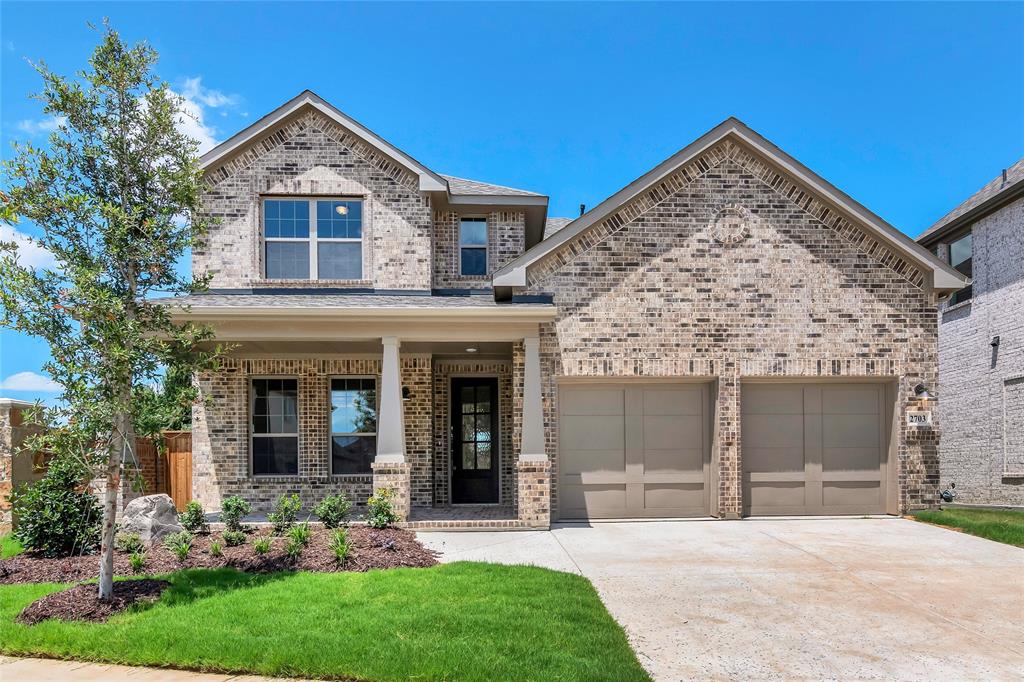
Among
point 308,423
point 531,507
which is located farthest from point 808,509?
point 308,423

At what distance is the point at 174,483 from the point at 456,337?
6319 millimetres

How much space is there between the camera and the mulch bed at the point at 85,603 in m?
5.88

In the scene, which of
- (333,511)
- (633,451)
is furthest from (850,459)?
(333,511)

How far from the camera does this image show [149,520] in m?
8.85

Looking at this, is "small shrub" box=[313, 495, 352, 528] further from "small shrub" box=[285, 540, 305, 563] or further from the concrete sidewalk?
the concrete sidewalk

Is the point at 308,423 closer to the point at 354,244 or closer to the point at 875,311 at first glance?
the point at 354,244

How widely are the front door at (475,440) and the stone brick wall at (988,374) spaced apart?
37.1 feet

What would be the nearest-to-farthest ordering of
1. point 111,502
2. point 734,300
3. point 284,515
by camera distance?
point 111,502, point 284,515, point 734,300

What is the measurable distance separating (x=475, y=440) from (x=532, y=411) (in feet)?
10.5

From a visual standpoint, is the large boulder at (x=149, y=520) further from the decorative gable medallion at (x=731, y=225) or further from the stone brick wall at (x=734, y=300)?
the decorative gable medallion at (x=731, y=225)

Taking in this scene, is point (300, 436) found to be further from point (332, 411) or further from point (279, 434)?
point (332, 411)

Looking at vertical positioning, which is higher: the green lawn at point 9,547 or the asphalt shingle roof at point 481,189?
the asphalt shingle roof at point 481,189

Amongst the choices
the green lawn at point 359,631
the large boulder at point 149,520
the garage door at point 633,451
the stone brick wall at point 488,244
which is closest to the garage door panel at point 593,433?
the garage door at point 633,451

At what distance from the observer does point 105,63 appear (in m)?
6.38
